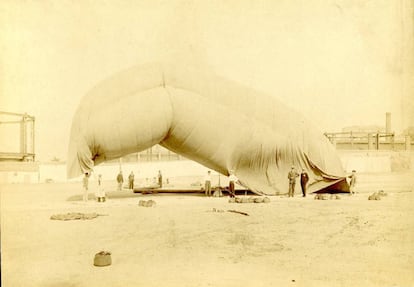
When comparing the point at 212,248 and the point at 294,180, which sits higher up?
the point at 294,180

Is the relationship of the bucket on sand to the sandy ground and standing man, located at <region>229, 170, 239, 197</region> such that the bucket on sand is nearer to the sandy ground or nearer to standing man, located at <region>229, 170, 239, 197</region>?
the sandy ground

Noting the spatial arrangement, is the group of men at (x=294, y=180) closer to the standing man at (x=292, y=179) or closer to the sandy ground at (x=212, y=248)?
the standing man at (x=292, y=179)

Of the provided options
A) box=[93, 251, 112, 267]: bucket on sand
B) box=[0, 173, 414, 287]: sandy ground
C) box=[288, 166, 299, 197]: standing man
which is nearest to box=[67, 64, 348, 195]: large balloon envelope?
box=[288, 166, 299, 197]: standing man

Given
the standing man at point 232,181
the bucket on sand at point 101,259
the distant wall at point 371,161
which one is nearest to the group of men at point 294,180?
the standing man at point 232,181

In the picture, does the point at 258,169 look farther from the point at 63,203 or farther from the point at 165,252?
the point at 165,252

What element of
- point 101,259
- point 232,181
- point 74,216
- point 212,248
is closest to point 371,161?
point 232,181

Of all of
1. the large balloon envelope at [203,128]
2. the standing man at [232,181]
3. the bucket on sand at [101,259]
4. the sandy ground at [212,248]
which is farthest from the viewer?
the standing man at [232,181]

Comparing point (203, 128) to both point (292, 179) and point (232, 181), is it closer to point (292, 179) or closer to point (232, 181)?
point (232, 181)
